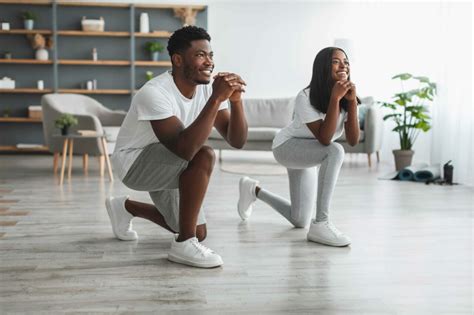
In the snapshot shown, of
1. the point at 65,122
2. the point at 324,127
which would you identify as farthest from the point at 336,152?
the point at 65,122

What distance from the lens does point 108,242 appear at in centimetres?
345

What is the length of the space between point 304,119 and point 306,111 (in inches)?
1.6

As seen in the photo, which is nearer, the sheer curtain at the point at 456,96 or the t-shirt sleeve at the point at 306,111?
the t-shirt sleeve at the point at 306,111

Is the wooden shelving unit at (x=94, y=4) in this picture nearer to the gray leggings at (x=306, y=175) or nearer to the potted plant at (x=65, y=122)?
the potted plant at (x=65, y=122)

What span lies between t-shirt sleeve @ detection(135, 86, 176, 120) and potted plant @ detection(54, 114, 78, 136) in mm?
3340

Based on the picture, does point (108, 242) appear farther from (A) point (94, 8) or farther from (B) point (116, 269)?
(A) point (94, 8)

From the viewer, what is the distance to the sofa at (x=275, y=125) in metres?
7.22

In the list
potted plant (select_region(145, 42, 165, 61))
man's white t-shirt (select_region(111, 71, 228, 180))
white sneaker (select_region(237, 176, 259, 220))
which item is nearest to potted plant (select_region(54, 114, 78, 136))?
white sneaker (select_region(237, 176, 259, 220))

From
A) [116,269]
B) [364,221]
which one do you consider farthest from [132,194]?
[116,269]

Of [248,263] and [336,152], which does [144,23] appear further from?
[248,263]

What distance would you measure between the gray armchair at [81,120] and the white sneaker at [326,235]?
3.21 m

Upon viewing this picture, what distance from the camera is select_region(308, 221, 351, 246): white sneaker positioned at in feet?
11.0

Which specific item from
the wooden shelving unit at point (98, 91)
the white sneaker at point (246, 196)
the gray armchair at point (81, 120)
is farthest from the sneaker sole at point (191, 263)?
the wooden shelving unit at point (98, 91)

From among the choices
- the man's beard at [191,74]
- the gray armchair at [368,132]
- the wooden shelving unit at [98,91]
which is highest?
the man's beard at [191,74]
